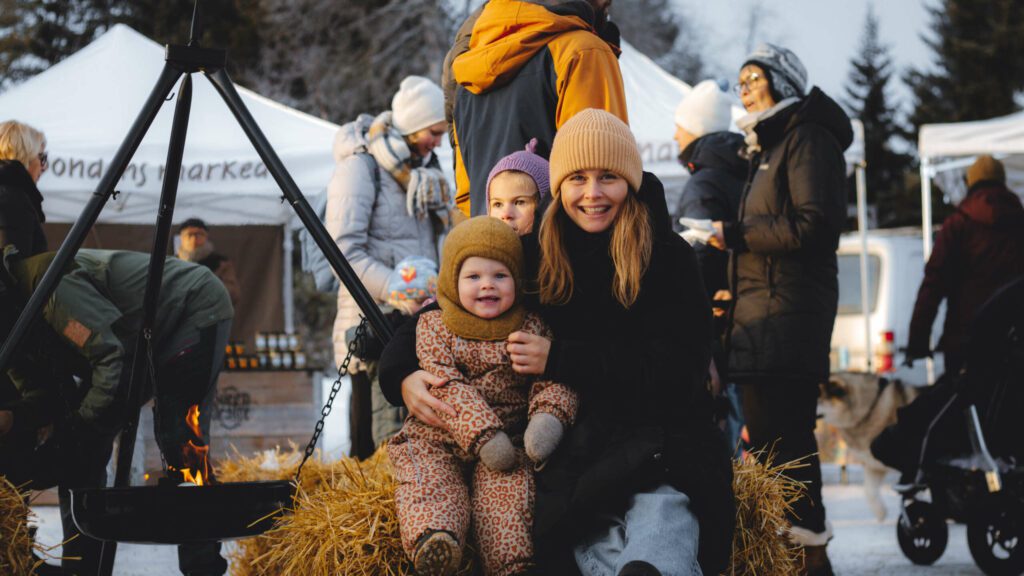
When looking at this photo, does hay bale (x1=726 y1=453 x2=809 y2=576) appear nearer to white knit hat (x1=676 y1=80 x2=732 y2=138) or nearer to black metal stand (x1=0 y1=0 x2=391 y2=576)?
black metal stand (x1=0 y1=0 x2=391 y2=576)

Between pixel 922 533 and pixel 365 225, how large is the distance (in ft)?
10.5

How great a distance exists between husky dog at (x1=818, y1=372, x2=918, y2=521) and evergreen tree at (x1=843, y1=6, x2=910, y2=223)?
3016 centimetres

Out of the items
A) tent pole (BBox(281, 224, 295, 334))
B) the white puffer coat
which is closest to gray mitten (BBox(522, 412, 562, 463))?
the white puffer coat

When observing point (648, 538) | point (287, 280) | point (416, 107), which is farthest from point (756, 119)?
point (287, 280)

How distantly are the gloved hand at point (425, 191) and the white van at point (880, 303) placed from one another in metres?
8.16

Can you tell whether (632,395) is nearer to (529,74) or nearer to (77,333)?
(529,74)

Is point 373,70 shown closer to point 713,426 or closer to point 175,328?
point 175,328

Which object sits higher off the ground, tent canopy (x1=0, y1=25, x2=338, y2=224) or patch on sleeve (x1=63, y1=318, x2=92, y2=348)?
tent canopy (x1=0, y1=25, x2=338, y2=224)

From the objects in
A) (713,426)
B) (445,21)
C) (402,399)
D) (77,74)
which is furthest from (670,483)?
(445,21)

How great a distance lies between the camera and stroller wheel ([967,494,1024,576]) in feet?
18.3

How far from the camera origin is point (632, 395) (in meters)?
3.09

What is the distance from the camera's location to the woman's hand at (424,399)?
3.10 m

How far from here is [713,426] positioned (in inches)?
125

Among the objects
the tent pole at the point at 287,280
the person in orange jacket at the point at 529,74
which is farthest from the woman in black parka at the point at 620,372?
the tent pole at the point at 287,280
